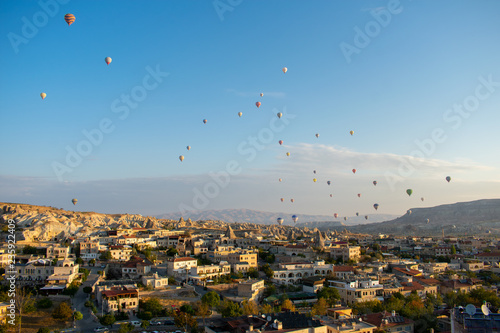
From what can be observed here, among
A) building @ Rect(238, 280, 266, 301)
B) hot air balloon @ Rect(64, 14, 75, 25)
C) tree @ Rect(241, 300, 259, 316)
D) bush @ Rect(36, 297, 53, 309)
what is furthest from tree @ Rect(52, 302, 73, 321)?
hot air balloon @ Rect(64, 14, 75, 25)

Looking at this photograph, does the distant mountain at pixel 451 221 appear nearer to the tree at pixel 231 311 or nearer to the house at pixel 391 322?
the house at pixel 391 322

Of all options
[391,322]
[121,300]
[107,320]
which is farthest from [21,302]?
[391,322]

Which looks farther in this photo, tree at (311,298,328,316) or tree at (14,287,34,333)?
tree at (311,298,328,316)

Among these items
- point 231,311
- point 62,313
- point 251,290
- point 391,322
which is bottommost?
point 391,322

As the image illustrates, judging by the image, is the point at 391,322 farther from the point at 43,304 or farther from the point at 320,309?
the point at 43,304

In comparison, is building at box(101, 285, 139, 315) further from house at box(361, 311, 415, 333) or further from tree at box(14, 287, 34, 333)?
house at box(361, 311, 415, 333)

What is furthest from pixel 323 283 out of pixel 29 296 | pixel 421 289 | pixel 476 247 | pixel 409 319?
pixel 476 247
